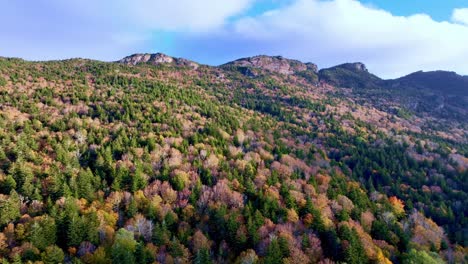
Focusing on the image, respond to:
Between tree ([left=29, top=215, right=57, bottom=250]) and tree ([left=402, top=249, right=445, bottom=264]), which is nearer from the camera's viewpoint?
tree ([left=29, top=215, right=57, bottom=250])

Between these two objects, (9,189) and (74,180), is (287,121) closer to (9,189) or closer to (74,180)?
(74,180)

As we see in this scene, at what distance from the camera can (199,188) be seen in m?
90.4

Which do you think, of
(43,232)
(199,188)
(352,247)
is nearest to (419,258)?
(352,247)

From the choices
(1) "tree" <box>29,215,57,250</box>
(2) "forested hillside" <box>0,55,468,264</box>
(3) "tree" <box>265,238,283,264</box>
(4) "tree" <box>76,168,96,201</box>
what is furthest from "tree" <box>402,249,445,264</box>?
(4) "tree" <box>76,168,96,201</box>

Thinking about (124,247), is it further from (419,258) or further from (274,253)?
(419,258)

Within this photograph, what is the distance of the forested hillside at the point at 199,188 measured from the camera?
6631 centimetres

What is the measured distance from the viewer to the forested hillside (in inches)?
2611

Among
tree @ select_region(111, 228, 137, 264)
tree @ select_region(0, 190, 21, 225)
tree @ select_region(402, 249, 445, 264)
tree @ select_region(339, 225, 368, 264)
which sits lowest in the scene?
tree @ select_region(402, 249, 445, 264)

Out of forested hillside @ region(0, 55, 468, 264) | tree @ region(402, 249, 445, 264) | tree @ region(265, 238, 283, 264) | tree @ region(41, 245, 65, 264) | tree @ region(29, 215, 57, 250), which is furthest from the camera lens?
tree @ region(402, 249, 445, 264)

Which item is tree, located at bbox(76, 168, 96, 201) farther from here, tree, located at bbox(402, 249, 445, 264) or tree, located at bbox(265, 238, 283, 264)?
tree, located at bbox(402, 249, 445, 264)

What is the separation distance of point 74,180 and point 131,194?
14.0m

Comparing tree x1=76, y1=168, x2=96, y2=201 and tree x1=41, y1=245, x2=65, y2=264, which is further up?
tree x1=76, y1=168, x2=96, y2=201

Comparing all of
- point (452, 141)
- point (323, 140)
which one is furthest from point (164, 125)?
point (452, 141)

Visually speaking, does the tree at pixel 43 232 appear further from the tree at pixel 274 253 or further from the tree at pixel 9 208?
the tree at pixel 274 253
